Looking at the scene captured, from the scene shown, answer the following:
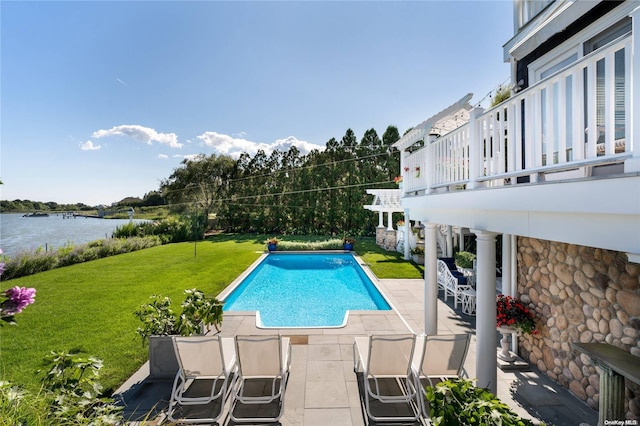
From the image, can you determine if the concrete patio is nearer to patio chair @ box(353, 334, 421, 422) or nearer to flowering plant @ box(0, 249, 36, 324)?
patio chair @ box(353, 334, 421, 422)

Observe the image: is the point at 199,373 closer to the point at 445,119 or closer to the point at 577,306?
the point at 577,306

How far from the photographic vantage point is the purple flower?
5.74ft

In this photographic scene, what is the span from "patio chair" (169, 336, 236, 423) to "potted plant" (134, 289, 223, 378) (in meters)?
0.58

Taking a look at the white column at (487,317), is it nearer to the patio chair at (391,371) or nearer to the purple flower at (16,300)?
the patio chair at (391,371)

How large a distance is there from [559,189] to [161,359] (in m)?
5.54

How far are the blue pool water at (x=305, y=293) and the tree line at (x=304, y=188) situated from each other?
9.47m

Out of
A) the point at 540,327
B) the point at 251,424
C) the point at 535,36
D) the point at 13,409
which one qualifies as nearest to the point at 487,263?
the point at 540,327

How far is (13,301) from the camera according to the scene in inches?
70.8

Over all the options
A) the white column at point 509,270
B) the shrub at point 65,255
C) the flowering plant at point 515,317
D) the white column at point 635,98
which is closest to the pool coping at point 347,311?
the white column at point 509,270

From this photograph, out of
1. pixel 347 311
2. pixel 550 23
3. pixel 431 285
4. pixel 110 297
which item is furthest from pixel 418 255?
pixel 110 297

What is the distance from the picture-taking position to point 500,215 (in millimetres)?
3033

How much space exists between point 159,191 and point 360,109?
79.0ft

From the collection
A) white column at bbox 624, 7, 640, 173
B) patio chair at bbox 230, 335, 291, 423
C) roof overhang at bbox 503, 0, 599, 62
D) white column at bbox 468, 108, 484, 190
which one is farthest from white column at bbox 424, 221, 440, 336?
white column at bbox 624, 7, 640, 173

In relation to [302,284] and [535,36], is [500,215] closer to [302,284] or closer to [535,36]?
[535,36]
